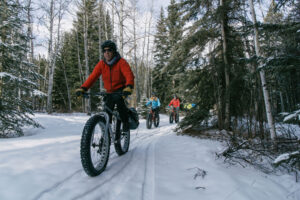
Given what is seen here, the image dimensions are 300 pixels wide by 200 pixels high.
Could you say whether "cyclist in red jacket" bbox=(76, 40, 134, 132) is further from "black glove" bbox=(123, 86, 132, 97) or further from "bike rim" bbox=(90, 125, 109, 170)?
"bike rim" bbox=(90, 125, 109, 170)

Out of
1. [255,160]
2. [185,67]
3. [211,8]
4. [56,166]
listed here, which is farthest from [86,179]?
[211,8]

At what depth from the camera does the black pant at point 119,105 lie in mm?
2904

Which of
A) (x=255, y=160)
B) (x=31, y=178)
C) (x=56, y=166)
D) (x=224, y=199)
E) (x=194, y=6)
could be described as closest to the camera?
(x=224, y=199)

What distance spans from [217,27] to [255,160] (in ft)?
15.6

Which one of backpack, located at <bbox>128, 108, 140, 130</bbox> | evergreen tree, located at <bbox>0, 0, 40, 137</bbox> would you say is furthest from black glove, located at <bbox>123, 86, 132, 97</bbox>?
evergreen tree, located at <bbox>0, 0, 40, 137</bbox>

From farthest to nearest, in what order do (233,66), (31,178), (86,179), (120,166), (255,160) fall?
(233,66)
(255,160)
(120,166)
(86,179)
(31,178)

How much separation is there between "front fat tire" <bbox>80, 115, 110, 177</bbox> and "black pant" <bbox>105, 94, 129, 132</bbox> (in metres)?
0.43

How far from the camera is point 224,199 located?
176cm

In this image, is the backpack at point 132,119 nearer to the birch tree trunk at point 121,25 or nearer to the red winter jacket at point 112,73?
the red winter jacket at point 112,73

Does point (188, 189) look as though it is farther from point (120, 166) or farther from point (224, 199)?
point (120, 166)

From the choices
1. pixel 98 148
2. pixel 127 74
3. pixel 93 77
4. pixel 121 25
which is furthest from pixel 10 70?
pixel 121 25

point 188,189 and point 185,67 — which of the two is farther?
point 185,67

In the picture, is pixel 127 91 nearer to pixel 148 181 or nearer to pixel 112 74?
pixel 112 74

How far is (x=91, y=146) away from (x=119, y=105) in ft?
3.10
